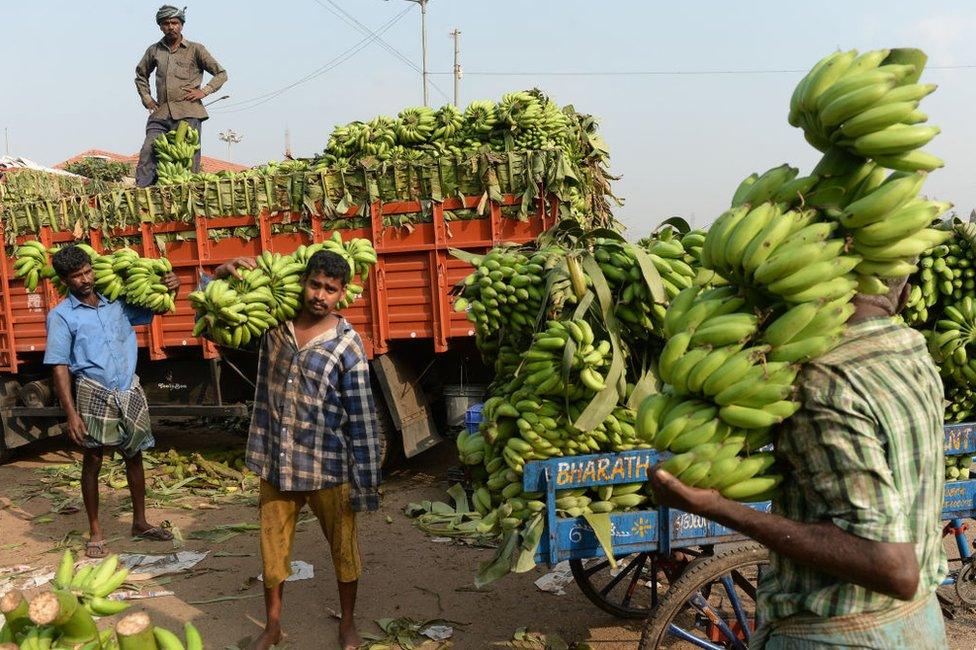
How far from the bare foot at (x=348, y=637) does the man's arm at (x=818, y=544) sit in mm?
2780

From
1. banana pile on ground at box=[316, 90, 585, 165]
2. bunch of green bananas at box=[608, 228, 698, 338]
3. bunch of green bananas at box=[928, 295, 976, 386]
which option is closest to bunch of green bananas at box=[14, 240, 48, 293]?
banana pile on ground at box=[316, 90, 585, 165]

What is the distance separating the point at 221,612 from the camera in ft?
14.6

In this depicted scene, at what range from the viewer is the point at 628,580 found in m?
4.73

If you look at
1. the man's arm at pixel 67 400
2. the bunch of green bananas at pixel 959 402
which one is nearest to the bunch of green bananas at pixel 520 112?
the man's arm at pixel 67 400

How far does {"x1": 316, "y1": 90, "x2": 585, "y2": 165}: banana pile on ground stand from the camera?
7.28 meters

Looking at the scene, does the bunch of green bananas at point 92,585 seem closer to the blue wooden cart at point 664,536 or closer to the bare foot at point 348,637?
the blue wooden cart at point 664,536

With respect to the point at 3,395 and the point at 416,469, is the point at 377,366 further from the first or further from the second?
the point at 3,395

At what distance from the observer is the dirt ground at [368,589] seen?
13.5 feet

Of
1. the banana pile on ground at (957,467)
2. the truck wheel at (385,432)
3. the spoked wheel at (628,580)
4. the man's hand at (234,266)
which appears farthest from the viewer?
the truck wheel at (385,432)

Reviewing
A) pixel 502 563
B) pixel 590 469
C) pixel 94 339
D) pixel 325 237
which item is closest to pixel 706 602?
pixel 590 469

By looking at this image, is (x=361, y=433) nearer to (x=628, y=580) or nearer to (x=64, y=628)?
(x=628, y=580)

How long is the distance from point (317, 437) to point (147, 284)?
218 centimetres


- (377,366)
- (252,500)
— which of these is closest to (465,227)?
(377,366)

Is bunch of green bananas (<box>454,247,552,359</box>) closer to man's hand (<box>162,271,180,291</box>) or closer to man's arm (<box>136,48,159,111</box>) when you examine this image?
man's hand (<box>162,271,180,291</box>)
